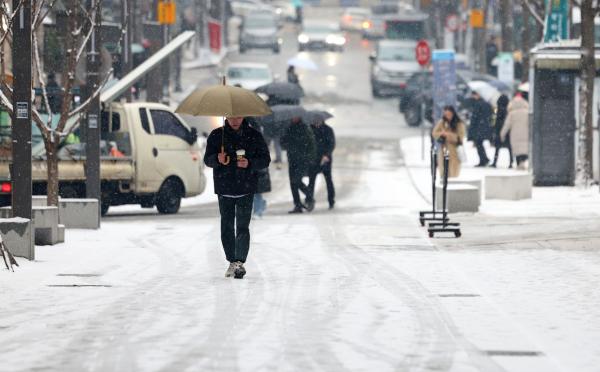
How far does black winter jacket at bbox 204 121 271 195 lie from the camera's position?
15742 mm

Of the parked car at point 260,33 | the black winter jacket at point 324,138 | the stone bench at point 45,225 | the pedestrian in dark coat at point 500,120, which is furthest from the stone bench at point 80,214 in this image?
the parked car at point 260,33

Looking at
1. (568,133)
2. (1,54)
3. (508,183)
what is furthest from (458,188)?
(1,54)

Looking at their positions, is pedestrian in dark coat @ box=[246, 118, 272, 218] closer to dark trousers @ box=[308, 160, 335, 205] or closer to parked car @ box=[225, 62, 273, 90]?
dark trousers @ box=[308, 160, 335, 205]

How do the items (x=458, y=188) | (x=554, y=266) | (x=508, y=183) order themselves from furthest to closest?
(x=508, y=183) → (x=458, y=188) → (x=554, y=266)

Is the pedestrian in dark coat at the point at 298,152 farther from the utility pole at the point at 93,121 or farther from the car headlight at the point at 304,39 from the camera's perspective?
the car headlight at the point at 304,39

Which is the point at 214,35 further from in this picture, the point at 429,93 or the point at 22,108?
the point at 22,108

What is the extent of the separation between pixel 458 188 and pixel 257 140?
413 inches

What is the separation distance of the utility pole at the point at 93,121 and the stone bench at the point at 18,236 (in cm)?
571

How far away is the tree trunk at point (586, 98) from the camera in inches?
1180

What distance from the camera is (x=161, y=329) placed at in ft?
39.9

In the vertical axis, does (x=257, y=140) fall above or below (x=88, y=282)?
above

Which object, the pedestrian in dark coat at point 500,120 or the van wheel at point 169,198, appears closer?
the van wheel at point 169,198

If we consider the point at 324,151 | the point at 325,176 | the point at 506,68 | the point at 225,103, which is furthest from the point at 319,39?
the point at 225,103

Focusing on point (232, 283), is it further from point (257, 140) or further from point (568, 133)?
point (568, 133)
